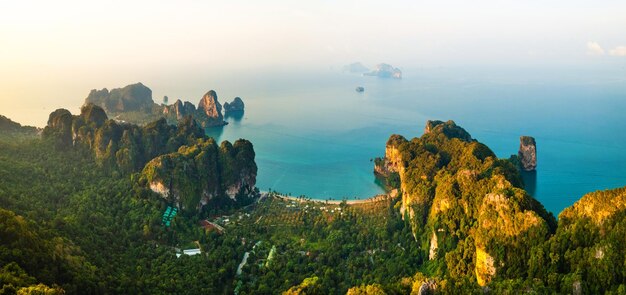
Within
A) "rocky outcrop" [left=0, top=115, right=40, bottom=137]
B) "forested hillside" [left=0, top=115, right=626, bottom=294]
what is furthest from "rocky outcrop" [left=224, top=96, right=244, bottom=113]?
"forested hillside" [left=0, top=115, right=626, bottom=294]

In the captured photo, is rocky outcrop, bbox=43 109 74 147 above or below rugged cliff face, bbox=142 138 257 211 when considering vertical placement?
above

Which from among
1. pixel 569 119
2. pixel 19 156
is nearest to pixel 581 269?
pixel 19 156

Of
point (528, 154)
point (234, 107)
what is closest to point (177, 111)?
point (234, 107)

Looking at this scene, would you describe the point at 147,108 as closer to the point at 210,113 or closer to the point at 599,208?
the point at 210,113

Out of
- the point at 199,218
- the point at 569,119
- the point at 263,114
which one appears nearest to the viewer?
the point at 199,218

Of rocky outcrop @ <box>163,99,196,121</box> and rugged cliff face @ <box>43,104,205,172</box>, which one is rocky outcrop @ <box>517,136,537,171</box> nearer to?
rugged cliff face @ <box>43,104,205,172</box>

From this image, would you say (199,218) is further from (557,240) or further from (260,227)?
(557,240)

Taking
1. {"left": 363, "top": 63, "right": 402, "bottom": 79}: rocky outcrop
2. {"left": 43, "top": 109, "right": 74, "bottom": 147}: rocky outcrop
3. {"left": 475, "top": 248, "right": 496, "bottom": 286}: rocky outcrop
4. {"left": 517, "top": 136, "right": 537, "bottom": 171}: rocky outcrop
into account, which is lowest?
{"left": 475, "top": 248, "right": 496, "bottom": 286}: rocky outcrop
